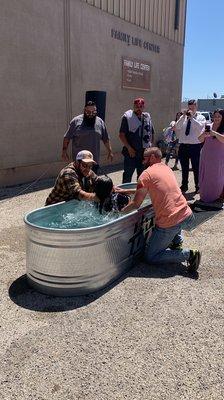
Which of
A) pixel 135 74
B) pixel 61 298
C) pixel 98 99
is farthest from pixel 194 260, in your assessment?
pixel 135 74

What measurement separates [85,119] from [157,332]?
3.98 m

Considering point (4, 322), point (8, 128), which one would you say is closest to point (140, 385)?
point (4, 322)

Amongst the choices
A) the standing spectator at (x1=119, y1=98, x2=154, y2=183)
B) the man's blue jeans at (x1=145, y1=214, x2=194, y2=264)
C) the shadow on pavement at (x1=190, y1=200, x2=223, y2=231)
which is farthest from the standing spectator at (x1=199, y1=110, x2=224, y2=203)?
the man's blue jeans at (x1=145, y1=214, x2=194, y2=264)

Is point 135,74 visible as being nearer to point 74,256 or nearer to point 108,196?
point 108,196

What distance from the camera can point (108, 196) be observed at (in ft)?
14.0

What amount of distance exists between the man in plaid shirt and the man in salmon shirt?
0.51 meters

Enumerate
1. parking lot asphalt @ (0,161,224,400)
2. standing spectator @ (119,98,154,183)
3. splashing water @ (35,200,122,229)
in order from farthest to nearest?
standing spectator @ (119,98,154,183)
splashing water @ (35,200,122,229)
parking lot asphalt @ (0,161,224,400)

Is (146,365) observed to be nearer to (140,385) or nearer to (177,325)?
(140,385)

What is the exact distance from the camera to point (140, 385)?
258 centimetres

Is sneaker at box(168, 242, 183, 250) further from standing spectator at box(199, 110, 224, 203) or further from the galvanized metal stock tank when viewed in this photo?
standing spectator at box(199, 110, 224, 203)

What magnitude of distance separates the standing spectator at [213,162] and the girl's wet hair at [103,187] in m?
3.14

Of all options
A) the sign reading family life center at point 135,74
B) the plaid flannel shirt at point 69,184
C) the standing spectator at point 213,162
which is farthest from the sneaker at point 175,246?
the sign reading family life center at point 135,74

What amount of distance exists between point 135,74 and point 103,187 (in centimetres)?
999

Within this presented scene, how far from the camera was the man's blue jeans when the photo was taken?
4262 mm
